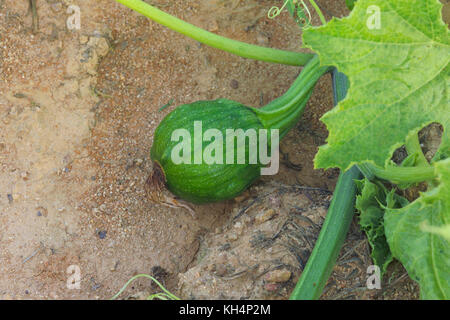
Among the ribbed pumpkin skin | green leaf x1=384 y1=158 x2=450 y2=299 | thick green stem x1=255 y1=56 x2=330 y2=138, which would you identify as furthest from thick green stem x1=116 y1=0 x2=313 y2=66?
green leaf x1=384 y1=158 x2=450 y2=299

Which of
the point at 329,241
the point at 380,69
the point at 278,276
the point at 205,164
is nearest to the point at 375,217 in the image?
the point at 329,241

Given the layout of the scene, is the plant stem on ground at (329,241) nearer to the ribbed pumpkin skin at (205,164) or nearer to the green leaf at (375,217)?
the green leaf at (375,217)

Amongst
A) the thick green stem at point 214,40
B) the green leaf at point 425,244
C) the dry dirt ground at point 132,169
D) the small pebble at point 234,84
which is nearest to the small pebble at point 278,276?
the dry dirt ground at point 132,169

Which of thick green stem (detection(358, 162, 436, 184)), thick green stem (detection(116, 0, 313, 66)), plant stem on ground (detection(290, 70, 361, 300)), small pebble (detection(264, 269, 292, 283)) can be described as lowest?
small pebble (detection(264, 269, 292, 283))

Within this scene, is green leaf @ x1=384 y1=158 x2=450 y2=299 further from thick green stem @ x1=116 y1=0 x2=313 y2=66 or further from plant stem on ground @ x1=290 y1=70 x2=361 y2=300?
thick green stem @ x1=116 y1=0 x2=313 y2=66

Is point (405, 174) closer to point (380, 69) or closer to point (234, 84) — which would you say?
point (380, 69)

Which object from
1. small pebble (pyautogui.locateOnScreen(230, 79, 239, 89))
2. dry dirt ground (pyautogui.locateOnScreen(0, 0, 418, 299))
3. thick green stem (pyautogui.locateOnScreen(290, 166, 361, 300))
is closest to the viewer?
thick green stem (pyautogui.locateOnScreen(290, 166, 361, 300))

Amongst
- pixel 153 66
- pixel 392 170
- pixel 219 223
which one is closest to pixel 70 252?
pixel 219 223

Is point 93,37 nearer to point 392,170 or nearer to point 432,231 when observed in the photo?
point 392,170
